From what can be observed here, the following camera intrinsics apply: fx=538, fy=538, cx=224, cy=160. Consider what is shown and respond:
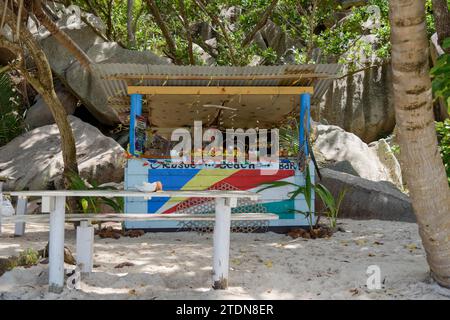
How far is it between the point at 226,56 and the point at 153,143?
4682 mm

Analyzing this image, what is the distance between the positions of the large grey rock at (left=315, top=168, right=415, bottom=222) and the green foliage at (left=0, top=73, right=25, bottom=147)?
822 centimetres

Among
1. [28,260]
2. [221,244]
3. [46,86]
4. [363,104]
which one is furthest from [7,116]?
[221,244]

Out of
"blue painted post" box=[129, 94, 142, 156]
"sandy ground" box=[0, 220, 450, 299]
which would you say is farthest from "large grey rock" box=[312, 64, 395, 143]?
"blue painted post" box=[129, 94, 142, 156]

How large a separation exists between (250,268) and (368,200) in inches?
172

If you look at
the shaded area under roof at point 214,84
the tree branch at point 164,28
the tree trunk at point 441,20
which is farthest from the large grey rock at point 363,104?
the tree trunk at point 441,20

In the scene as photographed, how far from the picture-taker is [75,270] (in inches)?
165

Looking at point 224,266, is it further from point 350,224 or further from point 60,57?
point 60,57

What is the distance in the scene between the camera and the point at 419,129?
369 centimetres

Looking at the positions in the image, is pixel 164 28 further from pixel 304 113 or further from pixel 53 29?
pixel 304 113

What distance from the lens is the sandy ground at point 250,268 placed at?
4000 mm

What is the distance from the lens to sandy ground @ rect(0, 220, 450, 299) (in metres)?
4.00

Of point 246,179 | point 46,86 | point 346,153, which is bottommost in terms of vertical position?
point 246,179

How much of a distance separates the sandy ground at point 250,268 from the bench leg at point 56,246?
0.09m
